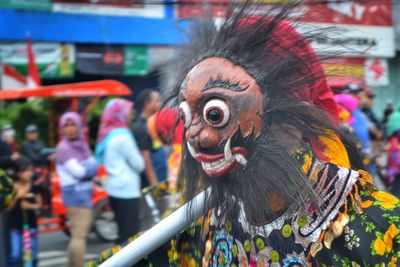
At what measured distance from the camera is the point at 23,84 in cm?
1105

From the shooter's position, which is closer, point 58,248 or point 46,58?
point 58,248

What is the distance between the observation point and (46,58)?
11695mm

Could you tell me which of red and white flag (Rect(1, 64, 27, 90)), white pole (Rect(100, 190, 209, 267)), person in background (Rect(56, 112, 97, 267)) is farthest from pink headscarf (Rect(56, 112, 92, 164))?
red and white flag (Rect(1, 64, 27, 90))

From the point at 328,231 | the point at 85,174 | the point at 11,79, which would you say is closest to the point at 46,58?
the point at 11,79

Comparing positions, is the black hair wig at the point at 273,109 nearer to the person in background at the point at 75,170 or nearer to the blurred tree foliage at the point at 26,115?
the person in background at the point at 75,170

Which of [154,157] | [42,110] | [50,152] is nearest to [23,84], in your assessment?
[42,110]

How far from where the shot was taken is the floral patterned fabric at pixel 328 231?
5.26ft

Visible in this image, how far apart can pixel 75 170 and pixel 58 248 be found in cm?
234

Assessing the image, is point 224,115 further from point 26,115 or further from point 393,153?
point 26,115

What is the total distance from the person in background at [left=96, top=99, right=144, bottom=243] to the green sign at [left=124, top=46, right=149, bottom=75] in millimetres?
7091

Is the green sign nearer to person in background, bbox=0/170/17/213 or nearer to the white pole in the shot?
person in background, bbox=0/170/17/213

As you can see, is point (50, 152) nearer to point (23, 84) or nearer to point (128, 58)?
point (23, 84)

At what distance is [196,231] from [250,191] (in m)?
0.39

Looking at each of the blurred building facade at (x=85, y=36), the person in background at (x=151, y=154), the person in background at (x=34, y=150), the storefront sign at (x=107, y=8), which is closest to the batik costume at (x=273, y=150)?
the person in background at (x=151, y=154)
